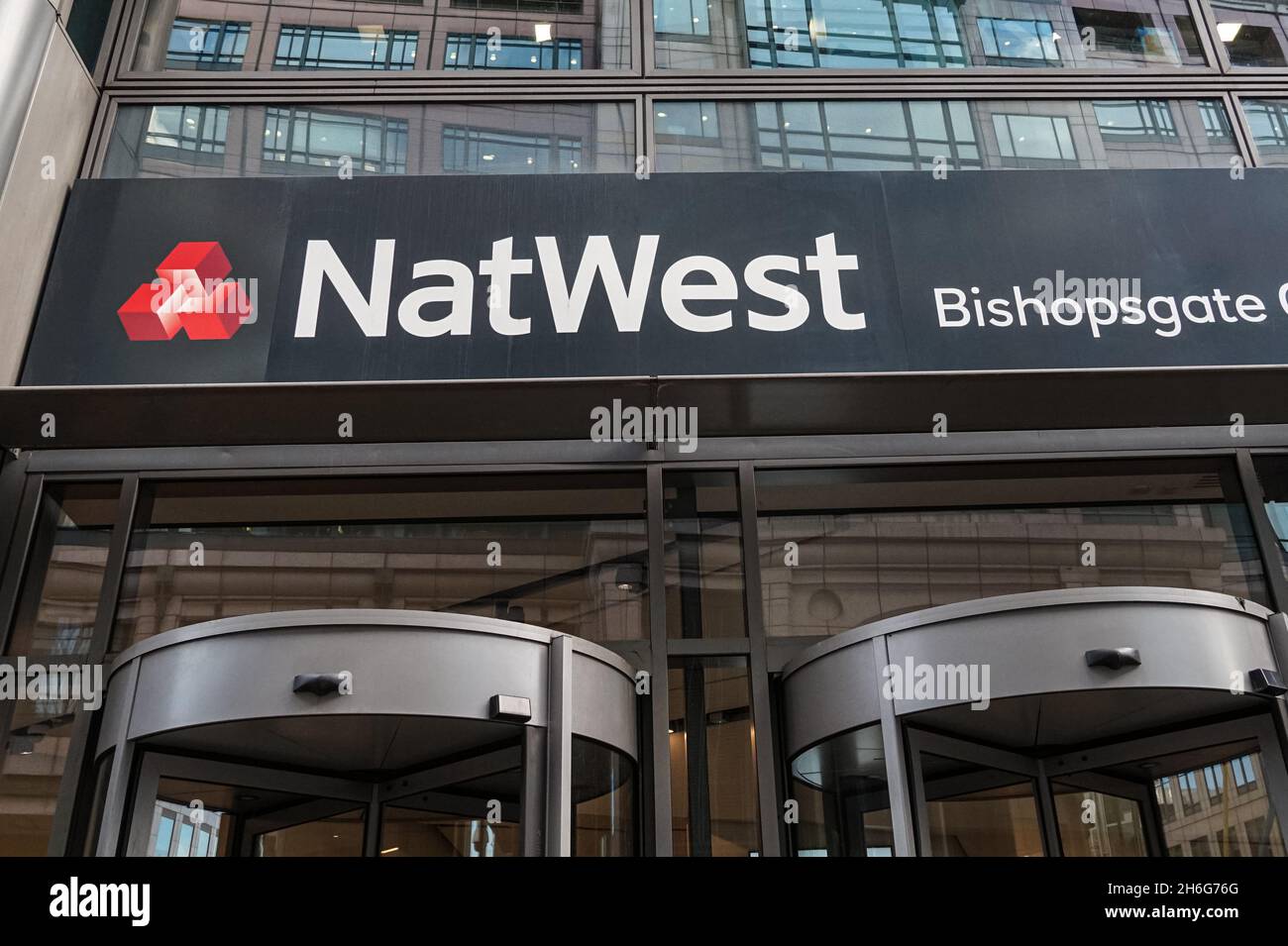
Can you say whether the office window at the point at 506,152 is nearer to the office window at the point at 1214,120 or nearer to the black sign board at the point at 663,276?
the black sign board at the point at 663,276

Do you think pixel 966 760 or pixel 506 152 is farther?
pixel 506 152

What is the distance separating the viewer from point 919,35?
20.6 feet

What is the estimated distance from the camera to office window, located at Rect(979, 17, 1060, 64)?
6.20 m

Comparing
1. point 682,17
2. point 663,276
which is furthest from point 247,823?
point 682,17

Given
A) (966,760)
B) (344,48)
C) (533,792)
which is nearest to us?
(533,792)

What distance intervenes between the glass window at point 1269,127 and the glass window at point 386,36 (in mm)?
3486

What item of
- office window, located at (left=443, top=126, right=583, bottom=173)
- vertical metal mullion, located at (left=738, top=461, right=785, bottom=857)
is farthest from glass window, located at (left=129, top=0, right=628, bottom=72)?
vertical metal mullion, located at (left=738, top=461, right=785, bottom=857)

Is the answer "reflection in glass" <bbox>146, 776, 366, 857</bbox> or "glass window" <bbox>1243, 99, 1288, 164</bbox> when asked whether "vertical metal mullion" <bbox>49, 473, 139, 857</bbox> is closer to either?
"reflection in glass" <bbox>146, 776, 366, 857</bbox>

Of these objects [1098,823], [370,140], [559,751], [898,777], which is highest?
[370,140]

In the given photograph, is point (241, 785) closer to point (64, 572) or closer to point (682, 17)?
point (64, 572)

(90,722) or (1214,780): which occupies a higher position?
(90,722)

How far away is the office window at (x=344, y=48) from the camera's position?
6.16 m

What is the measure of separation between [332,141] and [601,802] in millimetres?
3807

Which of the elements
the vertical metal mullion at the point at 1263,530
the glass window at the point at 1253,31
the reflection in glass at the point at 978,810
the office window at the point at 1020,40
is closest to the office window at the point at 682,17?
the office window at the point at 1020,40
